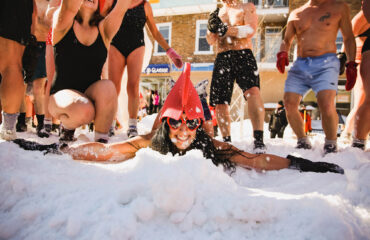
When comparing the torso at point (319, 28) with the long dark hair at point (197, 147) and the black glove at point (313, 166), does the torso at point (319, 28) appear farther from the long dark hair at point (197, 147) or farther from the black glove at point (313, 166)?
the long dark hair at point (197, 147)

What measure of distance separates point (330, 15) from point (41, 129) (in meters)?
3.70

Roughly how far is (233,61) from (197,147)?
A: 1.33m

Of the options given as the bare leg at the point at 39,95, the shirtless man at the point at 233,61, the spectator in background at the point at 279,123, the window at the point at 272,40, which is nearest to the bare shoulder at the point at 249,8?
the shirtless man at the point at 233,61

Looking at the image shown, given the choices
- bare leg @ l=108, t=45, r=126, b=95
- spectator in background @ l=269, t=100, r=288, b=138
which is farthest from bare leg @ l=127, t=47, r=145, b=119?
spectator in background @ l=269, t=100, r=288, b=138

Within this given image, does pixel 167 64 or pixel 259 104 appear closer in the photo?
pixel 259 104

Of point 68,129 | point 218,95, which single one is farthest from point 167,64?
point 68,129

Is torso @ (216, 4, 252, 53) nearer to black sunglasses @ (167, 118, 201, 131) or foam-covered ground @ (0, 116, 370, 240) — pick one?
black sunglasses @ (167, 118, 201, 131)

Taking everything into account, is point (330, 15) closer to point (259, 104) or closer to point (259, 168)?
point (259, 104)

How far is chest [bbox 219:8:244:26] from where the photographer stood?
9.59 feet

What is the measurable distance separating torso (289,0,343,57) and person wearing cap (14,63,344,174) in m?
1.45

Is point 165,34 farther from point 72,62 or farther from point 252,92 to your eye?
point 72,62

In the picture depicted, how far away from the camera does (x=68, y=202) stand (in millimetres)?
1037

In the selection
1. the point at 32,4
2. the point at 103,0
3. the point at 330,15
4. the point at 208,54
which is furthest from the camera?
the point at 208,54

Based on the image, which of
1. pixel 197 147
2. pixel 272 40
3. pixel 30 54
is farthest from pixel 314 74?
pixel 272 40
